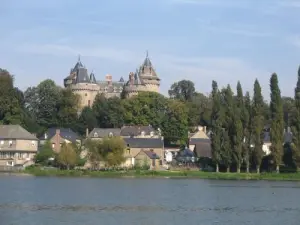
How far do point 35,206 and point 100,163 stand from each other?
145 ft

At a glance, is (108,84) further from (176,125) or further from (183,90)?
(176,125)

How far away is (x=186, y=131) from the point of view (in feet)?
349

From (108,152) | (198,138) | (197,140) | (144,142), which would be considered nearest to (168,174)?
(108,152)

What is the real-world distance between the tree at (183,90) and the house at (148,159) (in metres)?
44.8

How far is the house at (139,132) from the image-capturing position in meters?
102

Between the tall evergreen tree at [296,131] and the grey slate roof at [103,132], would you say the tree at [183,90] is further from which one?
the tall evergreen tree at [296,131]

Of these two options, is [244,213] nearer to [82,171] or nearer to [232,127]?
[232,127]

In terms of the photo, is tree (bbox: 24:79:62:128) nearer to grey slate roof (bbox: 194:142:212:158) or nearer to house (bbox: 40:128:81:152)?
house (bbox: 40:128:81:152)

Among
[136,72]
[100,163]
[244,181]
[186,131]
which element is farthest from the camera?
[136,72]

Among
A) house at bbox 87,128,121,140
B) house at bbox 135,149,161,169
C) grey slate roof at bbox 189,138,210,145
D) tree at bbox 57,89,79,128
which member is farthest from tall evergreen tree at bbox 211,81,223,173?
tree at bbox 57,89,79,128

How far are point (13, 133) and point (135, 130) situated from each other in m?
20.4

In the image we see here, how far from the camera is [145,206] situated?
38625 mm

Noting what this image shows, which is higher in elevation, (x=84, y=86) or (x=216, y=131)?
(x=84, y=86)

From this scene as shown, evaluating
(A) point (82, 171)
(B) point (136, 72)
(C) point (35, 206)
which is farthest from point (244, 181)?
(B) point (136, 72)
